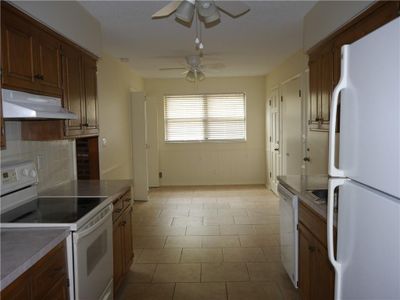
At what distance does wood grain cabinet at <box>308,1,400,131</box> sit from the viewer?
6.57 ft

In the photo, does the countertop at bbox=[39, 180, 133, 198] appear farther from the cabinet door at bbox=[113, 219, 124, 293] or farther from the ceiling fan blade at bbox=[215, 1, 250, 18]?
the ceiling fan blade at bbox=[215, 1, 250, 18]

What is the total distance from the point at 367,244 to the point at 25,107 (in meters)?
1.84

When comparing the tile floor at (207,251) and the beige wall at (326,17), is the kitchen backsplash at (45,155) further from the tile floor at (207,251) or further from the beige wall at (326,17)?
the beige wall at (326,17)

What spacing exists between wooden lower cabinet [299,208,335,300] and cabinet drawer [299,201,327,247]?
0.07 ft

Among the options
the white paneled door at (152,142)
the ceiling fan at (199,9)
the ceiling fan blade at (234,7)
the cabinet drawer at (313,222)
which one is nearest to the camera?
the cabinet drawer at (313,222)

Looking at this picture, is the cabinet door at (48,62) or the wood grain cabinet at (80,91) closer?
the cabinet door at (48,62)

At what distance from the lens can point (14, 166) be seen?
2367 mm

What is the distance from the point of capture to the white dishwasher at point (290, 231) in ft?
9.14

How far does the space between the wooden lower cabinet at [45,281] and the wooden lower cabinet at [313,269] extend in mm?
1558

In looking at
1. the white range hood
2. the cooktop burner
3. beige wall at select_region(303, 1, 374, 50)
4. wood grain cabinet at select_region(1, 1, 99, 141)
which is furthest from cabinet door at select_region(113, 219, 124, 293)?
beige wall at select_region(303, 1, 374, 50)

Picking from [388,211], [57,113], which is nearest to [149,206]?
[57,113]

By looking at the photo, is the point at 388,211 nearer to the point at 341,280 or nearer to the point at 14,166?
the point at 341,280

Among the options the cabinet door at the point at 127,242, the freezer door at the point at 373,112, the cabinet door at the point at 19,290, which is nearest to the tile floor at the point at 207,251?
the cabinet door at the point at 127,242

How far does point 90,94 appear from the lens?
330 centimetres
